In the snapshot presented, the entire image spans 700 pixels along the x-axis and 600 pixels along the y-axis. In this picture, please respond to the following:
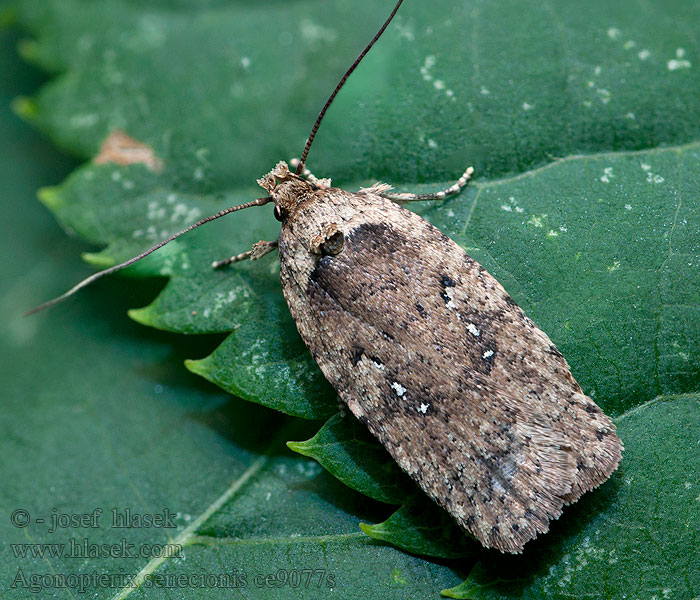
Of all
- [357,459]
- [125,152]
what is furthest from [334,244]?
[125,152]

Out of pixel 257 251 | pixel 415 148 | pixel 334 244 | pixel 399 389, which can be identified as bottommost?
pixel 399 389

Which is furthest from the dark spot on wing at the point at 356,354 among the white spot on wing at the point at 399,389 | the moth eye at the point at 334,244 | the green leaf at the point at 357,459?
the moth eye at the point at 334,244

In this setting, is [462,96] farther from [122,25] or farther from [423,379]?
[122,25]

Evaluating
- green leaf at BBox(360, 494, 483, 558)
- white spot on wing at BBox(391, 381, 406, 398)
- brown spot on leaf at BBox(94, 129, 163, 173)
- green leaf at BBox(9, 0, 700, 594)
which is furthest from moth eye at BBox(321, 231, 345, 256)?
brown spot on leaf at BBox(94, 129, 163, 173)

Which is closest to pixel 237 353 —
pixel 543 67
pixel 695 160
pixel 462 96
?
pixel 462 96

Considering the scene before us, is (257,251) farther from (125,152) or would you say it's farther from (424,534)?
(424,534)

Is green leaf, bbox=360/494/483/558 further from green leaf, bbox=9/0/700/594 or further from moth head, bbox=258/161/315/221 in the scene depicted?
moth head, bbox=258/161/315/221

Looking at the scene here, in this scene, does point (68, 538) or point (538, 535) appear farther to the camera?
point (68, 538)
